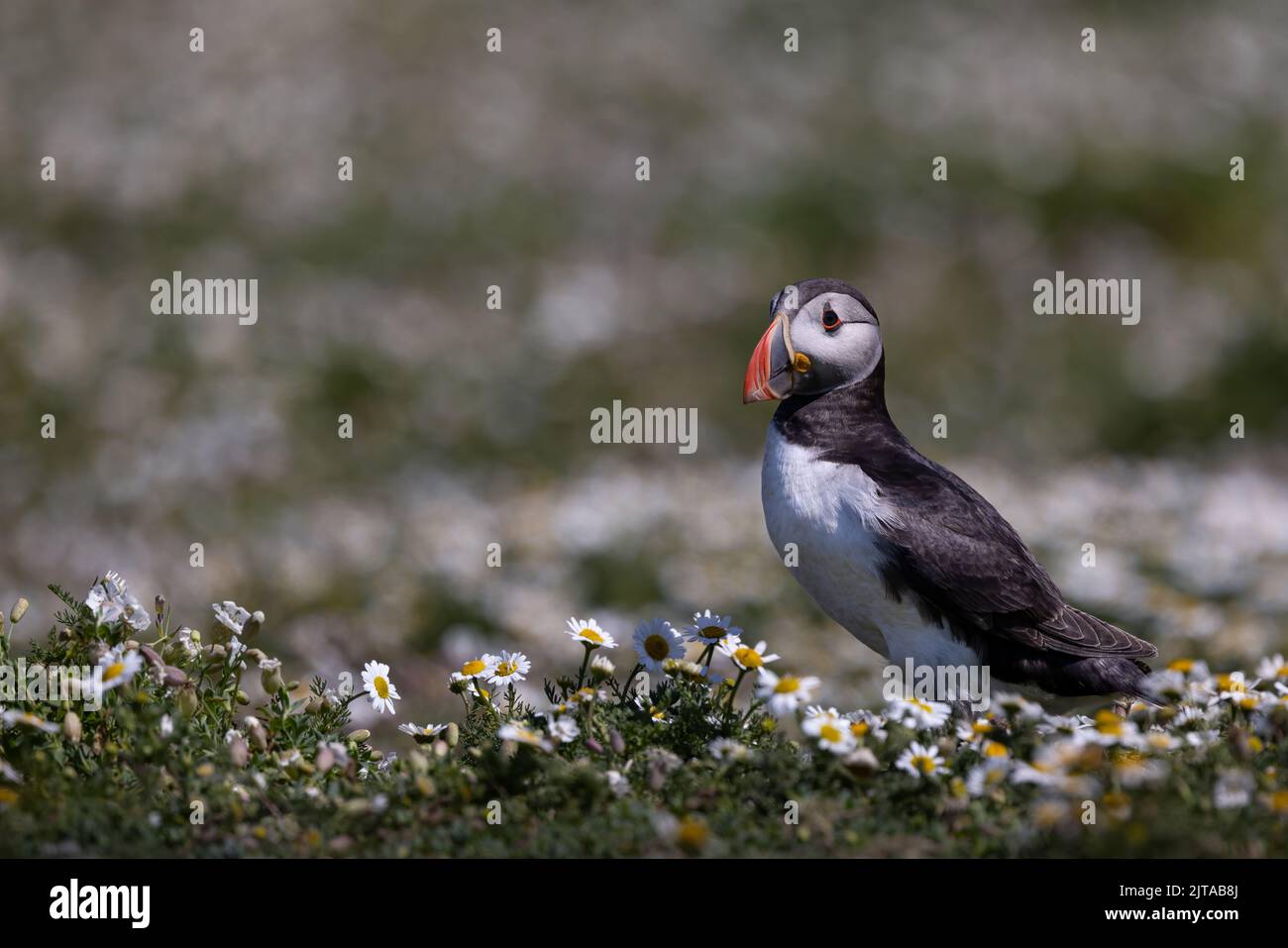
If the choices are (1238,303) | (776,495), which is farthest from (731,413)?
(776,495)

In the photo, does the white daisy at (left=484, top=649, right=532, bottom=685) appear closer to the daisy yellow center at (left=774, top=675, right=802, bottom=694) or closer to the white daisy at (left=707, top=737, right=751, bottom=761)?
the white daisy at (left=707, top=737, right=751, bottom=761)

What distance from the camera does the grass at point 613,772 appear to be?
462cm

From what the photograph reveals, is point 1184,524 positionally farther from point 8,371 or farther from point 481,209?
point 8,371

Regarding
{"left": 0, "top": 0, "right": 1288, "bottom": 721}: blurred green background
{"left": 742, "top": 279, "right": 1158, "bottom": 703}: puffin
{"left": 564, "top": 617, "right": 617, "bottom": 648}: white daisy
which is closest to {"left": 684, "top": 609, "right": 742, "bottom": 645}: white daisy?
{"left": 564, "top": 617, "right": 617, "bottom": 648}: white daisy

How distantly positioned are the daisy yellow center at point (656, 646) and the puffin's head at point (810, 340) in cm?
104

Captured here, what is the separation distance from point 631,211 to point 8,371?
7.62m

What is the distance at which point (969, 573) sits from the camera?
5656 mm

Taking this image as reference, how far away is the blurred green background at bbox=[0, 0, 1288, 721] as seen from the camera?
11047mm

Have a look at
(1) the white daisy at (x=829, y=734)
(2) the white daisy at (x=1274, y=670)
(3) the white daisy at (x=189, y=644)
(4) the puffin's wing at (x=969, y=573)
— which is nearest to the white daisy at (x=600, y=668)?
(1) the white daisy at (x=829, y=734)

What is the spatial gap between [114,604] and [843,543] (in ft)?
9.08

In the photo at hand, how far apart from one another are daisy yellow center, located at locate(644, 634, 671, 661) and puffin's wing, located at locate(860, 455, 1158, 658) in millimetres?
894

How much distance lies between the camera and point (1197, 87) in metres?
20.2

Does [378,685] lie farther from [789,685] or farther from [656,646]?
[789,685]

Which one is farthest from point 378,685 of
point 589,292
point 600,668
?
point 589,292
